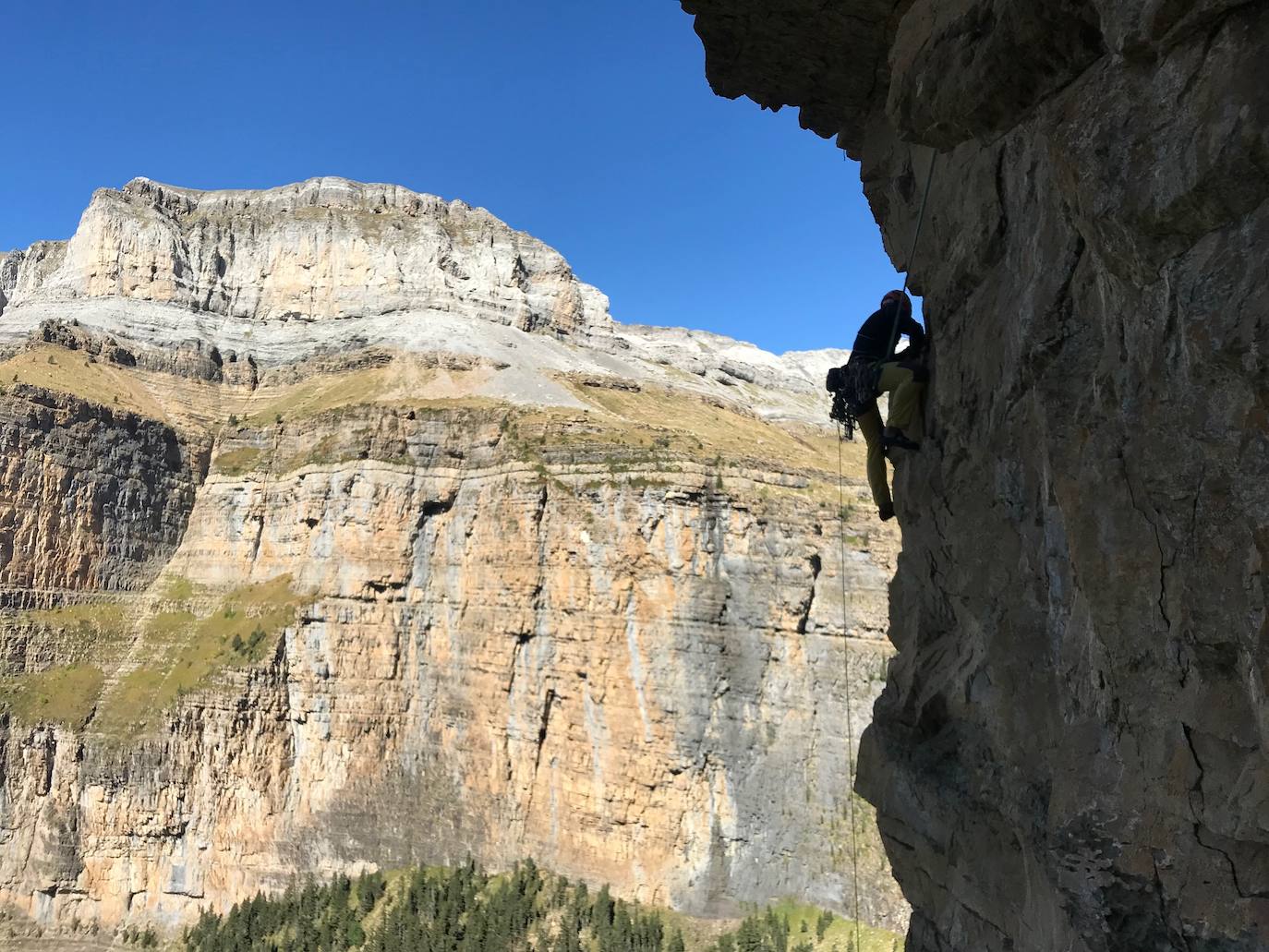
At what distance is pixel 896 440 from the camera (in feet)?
34.5

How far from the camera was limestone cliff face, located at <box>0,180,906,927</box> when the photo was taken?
35.4 meters

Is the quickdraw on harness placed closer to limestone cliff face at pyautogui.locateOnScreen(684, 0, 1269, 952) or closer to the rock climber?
the rock climber

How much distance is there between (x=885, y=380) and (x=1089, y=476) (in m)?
4.55

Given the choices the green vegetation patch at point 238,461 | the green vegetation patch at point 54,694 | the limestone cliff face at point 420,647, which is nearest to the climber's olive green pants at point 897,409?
the limestone cliff face at point 420,647

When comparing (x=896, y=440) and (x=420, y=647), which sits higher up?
(x=896, y=440)

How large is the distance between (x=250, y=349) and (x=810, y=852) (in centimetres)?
5303

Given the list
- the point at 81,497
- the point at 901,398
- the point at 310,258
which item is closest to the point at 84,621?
the point at 81,497

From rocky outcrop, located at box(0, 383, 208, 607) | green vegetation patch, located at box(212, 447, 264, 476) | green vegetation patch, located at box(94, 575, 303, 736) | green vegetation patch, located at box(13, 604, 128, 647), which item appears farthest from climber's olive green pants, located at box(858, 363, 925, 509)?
rocky outcrop, located at box(0, 383, 208, 607)

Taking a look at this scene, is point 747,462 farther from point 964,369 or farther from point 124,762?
point 124,762

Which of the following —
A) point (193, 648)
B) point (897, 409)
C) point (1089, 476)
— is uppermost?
point (897, 409)

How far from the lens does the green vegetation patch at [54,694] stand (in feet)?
133

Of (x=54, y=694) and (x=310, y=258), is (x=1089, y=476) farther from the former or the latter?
(x=310, y=258)

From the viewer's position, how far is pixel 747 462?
39406 mm

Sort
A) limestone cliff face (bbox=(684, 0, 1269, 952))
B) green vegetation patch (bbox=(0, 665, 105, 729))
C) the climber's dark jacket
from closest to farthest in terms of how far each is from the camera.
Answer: limestone cliff face (bbox=(684, 0, 1269, 952)) < the climber's dark jacket < green vegetation patch (bbox=(0, 665, 105, 729))
